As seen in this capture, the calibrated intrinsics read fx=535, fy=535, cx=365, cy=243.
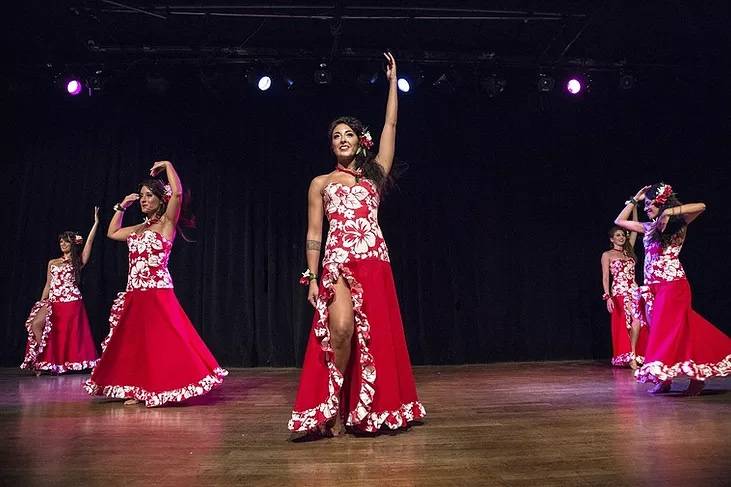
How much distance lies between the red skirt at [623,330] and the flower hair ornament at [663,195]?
8.56 ft

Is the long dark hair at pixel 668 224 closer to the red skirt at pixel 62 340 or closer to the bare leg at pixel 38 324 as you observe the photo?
the red skirt at pixel 62 340

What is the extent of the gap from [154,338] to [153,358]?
0.17 metres

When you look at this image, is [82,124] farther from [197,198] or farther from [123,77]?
[197,198]

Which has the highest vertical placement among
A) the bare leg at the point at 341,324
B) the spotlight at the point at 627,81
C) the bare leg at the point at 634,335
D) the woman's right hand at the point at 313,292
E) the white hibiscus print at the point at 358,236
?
the spotlight at the point at 627,81

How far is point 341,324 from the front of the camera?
9.70ft

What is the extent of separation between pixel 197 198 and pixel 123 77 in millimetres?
2066

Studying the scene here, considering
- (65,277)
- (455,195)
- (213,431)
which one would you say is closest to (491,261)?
(455,195)

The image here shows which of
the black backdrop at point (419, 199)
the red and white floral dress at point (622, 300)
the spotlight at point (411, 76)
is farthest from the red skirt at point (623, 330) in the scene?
the spotlight at point (411, 76)

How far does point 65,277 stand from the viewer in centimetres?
731

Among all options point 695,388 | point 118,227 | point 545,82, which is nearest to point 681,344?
point 695,388

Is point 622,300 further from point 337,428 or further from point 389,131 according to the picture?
point 337,428

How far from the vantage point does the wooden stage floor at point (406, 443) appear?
7.49 feet

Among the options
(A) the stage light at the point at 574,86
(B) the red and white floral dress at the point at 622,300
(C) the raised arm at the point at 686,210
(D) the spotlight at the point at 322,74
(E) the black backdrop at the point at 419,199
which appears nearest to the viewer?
(C) the raised arm at the point at 686,210

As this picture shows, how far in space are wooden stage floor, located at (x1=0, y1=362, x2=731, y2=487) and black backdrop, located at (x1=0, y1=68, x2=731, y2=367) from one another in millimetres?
2997
